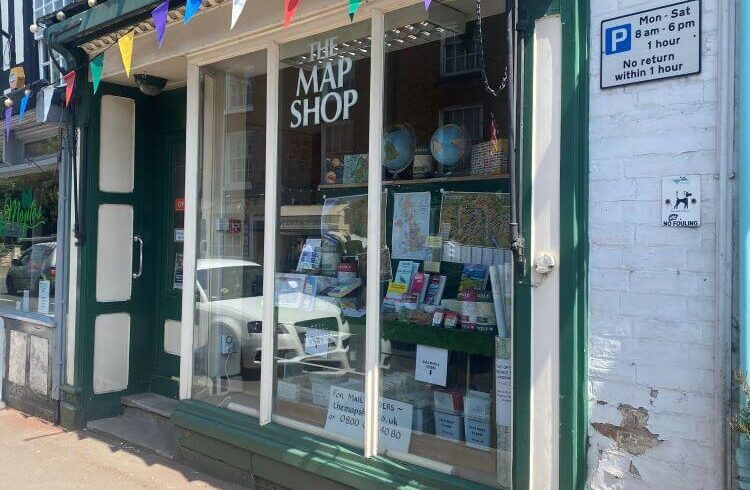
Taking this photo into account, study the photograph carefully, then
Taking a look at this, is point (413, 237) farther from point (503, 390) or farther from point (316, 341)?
point (503, 390)

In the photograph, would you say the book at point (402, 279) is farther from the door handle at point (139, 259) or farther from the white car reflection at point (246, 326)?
the door handle at point (139, 259)

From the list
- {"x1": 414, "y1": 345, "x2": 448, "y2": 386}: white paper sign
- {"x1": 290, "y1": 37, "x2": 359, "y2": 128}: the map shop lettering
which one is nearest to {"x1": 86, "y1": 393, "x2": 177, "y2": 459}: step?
{"x1": 414, "y1": 345, "x2": 448, "y2": 386}: white paper sign

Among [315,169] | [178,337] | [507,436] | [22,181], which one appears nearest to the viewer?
[507,436]

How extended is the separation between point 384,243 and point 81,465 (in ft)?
9.37

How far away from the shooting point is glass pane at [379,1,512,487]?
368 centimetres

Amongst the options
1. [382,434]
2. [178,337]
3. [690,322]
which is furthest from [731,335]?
[178,337]

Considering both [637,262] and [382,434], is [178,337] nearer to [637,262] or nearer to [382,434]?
[382,434]

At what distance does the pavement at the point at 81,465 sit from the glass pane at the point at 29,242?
122 centimetres

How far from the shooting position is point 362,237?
429 centimetres

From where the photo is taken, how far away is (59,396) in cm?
599

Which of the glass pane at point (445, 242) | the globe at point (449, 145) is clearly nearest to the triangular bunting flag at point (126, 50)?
the glass pane at point (445, 242)

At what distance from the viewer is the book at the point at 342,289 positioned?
14.3 ft

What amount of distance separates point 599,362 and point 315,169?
7.93 ft

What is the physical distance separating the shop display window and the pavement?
1.91 feet
